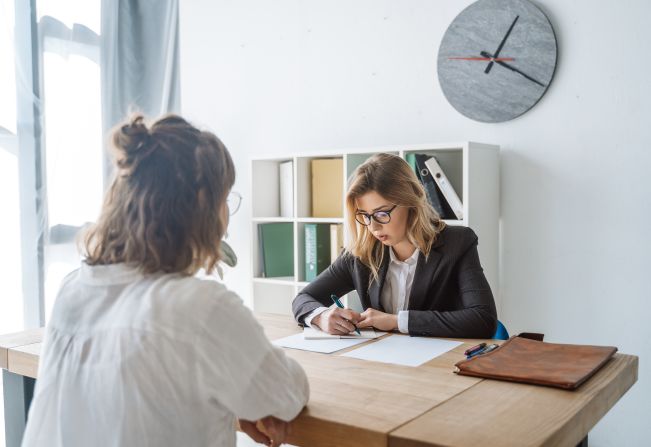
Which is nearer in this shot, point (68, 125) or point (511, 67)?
point (511, 67)

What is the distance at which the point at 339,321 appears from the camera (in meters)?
1.81

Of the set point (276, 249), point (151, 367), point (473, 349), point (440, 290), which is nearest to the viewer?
point (151, 367)

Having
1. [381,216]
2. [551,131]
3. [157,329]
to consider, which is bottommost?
[157,329]

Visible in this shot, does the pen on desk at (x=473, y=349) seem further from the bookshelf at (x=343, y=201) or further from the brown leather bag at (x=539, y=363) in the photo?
the bookshelf at (x=343, y=201)

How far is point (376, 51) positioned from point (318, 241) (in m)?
1.02

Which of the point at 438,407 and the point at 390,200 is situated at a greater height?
the point at 390,200

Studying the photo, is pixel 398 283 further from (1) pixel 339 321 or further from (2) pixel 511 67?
(2) pixel 511 67

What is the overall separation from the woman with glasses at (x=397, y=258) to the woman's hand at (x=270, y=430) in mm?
687

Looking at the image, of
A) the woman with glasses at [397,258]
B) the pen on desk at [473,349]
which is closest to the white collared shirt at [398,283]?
the woman with glasses at [397,258]

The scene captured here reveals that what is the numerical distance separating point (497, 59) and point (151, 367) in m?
2.32

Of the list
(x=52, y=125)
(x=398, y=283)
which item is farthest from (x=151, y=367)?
(x=52, y=125)

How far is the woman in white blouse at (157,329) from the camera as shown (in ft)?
3.19

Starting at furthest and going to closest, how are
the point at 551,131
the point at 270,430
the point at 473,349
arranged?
the point at 551,131 < the point at 473,349 < the point at 270,430

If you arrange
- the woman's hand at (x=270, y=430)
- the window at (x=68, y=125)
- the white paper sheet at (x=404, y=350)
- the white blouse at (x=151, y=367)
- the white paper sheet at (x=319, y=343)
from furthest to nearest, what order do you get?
the window at (x=68, y=125) → the white paper sheet at (x=319, y=343) → the white paper sheet at (x=404, y=350) → the woman's hand at (x=270, y=430) → the white blouse at (x=151, y=367)
